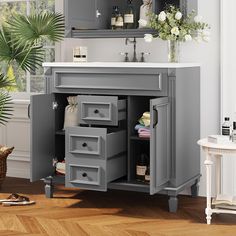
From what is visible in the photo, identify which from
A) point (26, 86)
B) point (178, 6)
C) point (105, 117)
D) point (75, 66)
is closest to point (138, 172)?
point (105, 117)

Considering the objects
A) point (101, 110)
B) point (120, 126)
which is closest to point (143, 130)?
point (120, 126)

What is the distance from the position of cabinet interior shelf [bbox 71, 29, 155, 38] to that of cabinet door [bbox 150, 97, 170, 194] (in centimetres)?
69

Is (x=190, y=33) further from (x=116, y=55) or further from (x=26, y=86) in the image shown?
(x=26, y=86)

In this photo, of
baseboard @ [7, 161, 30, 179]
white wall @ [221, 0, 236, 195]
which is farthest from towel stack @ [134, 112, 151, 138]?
baseboard @ [7, 161, 30, 179]

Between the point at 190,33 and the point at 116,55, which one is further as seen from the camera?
the point at 116,55

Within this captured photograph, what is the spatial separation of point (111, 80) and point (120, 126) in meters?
0.38

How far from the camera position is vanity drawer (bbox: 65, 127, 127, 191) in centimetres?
455

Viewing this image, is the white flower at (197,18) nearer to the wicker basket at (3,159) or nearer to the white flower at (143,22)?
the white flower at (143,22)

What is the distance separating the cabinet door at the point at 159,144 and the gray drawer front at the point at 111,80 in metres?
0.16

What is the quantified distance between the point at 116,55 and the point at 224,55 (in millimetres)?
922

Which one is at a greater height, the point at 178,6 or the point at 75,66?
the point at 178,6

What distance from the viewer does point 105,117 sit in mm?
4645

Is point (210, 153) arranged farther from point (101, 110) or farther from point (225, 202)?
point (101, 110)

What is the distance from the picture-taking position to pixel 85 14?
515 cm
